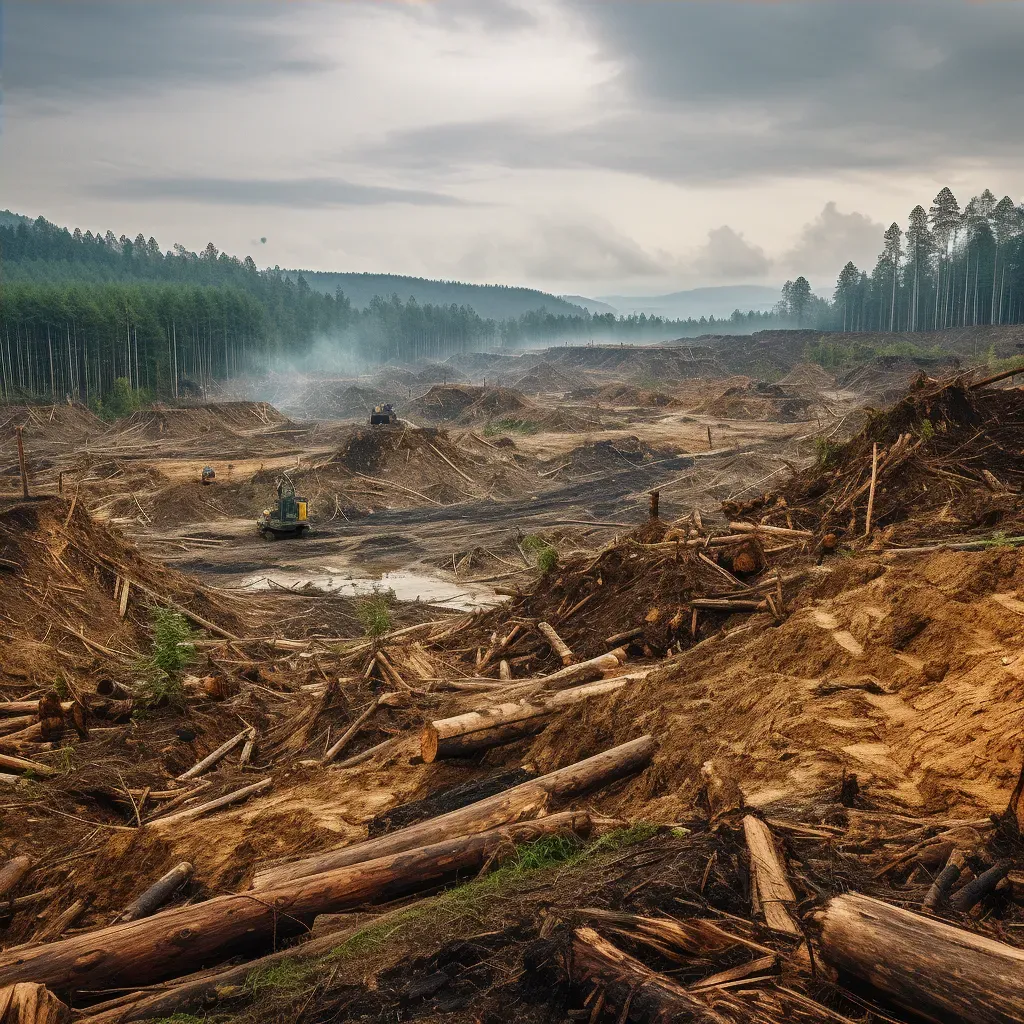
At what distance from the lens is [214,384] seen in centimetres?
10394

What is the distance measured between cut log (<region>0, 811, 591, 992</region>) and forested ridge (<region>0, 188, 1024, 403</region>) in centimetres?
8183

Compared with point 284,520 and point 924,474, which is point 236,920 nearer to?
point 924,474

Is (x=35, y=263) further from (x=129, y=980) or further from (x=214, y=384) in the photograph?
(x=129, y=980)

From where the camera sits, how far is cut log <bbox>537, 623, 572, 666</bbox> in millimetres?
12680

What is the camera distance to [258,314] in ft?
381

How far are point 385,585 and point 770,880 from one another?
72.5 ft

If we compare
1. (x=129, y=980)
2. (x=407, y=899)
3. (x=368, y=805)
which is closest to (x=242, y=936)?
(x=129, y=980)

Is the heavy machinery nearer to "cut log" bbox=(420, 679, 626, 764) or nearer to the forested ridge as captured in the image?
"cut log" bbox=(420, 679, 626, 764)

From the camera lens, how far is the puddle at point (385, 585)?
2416 cm

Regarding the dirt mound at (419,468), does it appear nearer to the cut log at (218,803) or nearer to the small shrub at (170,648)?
the small shrub at (170,648)

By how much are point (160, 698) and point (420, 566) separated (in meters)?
16.5

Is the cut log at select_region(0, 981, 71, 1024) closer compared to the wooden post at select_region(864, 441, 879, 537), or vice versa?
the cut log at select_region(0, 981, 71, 1024)

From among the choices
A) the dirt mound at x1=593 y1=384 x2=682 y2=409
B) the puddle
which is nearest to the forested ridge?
the dirt mound at x1=593 y1=384 x2=682 y2=409

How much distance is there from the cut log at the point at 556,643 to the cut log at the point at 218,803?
14.5 ft
